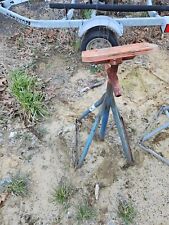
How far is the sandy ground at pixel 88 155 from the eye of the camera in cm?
344

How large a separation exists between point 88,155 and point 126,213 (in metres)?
0.72

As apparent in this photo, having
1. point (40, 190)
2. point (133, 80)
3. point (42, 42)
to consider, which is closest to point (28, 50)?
point (42, 42)

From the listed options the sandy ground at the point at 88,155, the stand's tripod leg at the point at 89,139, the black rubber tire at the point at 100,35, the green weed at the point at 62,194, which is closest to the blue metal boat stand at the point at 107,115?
the stand's tripod leg at the point at 89,139

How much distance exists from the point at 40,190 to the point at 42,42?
2278 mm

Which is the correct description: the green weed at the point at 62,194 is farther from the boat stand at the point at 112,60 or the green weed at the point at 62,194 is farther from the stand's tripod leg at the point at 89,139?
the boat stand at the point at 112,60

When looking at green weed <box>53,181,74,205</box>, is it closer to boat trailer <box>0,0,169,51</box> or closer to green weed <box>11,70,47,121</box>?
green weed <box>11,70,47,121</box>

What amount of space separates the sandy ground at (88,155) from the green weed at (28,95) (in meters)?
0.12

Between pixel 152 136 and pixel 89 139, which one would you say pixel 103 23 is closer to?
pixel 152 136

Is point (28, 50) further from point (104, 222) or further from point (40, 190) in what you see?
point (104, 222)

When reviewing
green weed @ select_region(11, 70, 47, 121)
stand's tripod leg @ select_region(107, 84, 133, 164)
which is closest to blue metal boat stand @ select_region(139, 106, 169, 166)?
stand's tripod leg @ select_region(107, 84, 133, 164)

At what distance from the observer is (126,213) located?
337 cm

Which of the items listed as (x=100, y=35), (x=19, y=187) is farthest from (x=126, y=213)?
(x=100, y=35)

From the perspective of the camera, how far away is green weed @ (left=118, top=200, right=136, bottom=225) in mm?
3363

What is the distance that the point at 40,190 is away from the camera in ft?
11.7
